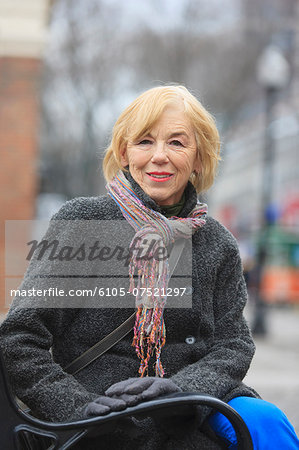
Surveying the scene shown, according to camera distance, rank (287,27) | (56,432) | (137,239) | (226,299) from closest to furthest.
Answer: (56,432) → (137,239) → (226,299) → (287,27)

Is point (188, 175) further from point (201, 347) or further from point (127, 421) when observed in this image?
point (127, 421)

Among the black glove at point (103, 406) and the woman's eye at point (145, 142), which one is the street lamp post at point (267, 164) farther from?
the black glove at point (103, 406)

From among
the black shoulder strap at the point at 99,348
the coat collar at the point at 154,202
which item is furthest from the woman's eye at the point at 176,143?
the black shoulder strap at the point at 99,348

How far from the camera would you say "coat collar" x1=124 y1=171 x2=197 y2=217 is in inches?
91.0

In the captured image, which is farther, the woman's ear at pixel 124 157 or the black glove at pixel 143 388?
the woman's ear at pixel 124 157

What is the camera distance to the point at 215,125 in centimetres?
250

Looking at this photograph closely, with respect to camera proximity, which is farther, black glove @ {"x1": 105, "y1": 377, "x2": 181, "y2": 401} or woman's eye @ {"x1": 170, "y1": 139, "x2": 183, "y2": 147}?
woman's eye @ {"x1": 170, "y1": 139, "x2": 183, "y2": 147}

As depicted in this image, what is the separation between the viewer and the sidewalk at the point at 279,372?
6.09m

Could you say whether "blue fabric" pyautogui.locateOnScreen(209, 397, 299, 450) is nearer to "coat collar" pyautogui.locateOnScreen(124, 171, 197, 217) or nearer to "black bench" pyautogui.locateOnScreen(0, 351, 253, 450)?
"black bench" pyautogui.locateOnScreen(0, 351, 253, 450)

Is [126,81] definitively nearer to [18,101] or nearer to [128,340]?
[18,101]

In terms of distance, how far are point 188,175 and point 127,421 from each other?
927 millimetres

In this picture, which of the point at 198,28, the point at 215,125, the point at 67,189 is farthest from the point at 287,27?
the point at 215,125

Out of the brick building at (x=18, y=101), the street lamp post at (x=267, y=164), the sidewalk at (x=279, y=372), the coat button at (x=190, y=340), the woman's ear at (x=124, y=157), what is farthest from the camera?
the street lamp post at (x=267, y=164)

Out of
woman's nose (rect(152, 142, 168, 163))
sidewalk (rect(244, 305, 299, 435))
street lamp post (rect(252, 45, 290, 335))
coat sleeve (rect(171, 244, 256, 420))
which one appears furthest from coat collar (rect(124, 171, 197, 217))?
street lamp post (rect(252, 45, 290, 335))
